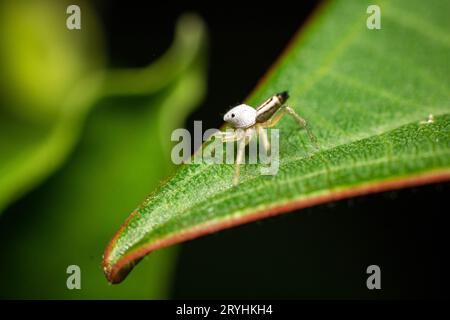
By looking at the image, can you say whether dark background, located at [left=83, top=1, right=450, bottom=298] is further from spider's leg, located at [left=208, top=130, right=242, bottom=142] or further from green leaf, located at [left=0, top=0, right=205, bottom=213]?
spider's leg, located at [left=208, top=130, right=242, bottom=142]

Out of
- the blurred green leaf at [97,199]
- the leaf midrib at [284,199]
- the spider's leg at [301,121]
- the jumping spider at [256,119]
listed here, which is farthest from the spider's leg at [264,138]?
the leaf midrib at [284,199]

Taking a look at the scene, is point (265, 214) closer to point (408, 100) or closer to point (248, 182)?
point (248, 182)

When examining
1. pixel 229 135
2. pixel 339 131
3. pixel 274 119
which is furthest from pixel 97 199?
pixel 339 131

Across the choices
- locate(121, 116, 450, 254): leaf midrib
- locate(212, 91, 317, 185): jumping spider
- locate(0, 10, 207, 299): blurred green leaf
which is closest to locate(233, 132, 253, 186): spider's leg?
locate(212, 91, 317, 185): jumping spider

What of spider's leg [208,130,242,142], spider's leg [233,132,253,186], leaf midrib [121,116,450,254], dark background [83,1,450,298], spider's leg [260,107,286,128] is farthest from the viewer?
dark background [83,1,450,298]

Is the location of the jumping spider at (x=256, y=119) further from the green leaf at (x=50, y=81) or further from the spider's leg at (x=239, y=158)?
the green leaf at (x=50, y=81)

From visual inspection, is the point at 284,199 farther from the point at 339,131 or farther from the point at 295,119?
the point at 295,119
